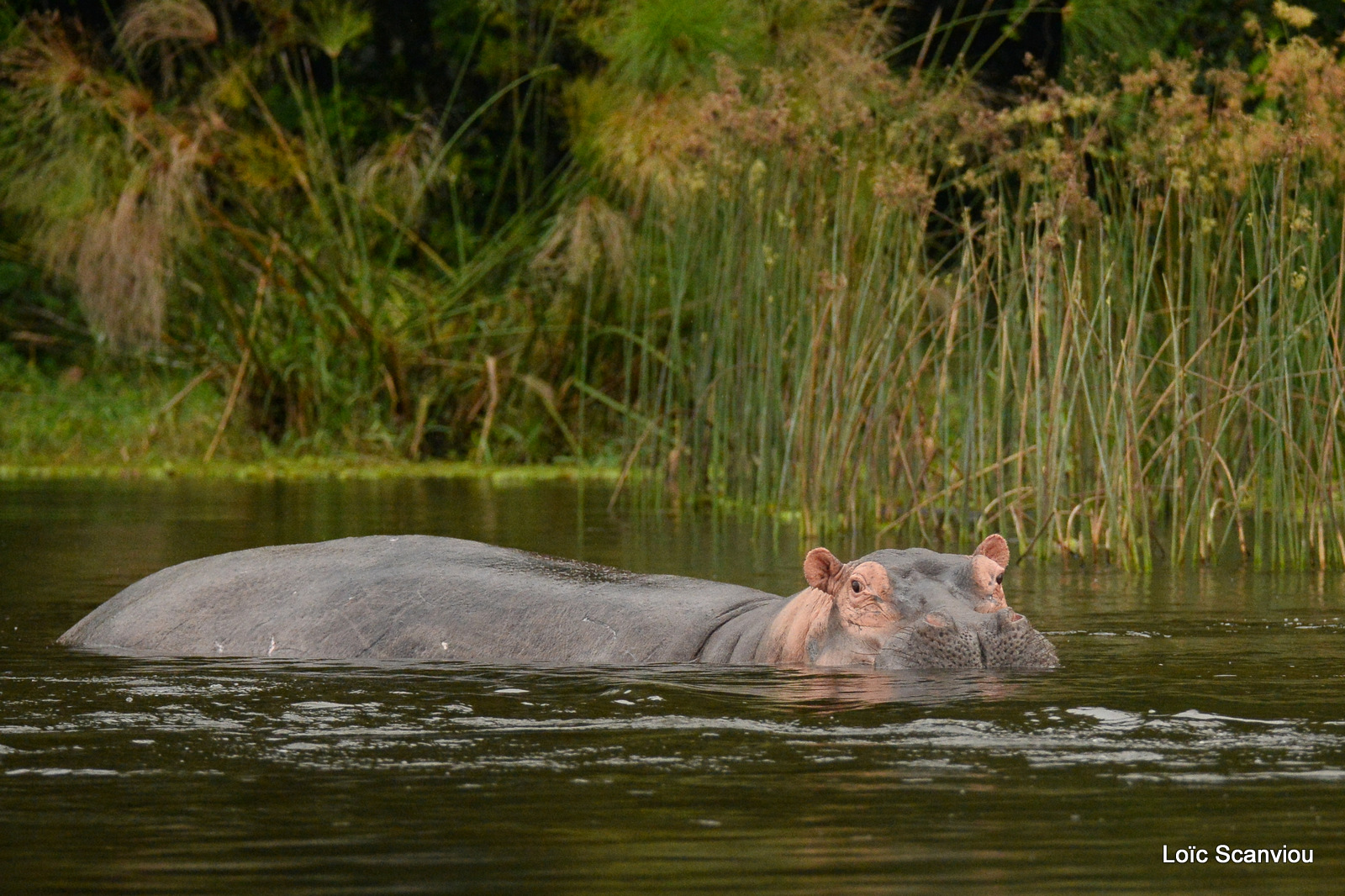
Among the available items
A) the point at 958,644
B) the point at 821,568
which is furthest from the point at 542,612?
the point at 958,644

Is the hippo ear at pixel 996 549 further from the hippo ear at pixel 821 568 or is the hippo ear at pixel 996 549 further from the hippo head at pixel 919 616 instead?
the hippo ear at pixel 821 568

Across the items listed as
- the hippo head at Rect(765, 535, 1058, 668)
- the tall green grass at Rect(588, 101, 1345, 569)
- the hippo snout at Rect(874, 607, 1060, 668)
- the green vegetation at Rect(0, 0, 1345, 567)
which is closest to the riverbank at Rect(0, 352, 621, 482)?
the green vegetation at Rect(0, 0, 1345, 567)

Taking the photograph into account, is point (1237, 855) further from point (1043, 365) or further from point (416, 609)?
point (1043, 365)

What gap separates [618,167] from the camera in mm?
15516

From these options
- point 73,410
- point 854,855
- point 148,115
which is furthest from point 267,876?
point 73,410

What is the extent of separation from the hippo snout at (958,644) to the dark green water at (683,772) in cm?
8

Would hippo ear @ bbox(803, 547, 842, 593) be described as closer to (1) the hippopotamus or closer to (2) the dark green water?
(1) the hippopotamus

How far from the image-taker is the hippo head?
563 centimetres

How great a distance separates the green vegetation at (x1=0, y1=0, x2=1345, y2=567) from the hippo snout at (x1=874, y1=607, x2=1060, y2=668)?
322 centimetres

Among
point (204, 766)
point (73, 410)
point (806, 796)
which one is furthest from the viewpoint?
point (73, 410)

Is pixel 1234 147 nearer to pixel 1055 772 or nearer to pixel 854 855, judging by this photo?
pixel 1055 772

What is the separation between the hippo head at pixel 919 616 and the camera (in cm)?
563

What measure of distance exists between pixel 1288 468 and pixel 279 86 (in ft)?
48.6

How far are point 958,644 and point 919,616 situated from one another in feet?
0.47
